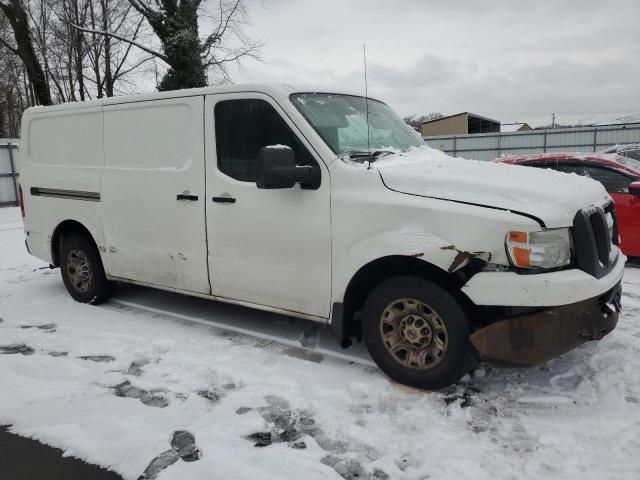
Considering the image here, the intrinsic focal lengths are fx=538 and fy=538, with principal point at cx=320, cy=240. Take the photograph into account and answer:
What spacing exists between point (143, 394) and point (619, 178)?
643 cm

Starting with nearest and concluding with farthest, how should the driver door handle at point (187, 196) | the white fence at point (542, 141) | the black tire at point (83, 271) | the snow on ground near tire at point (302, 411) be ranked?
the snow on ground near tire at point (302, 411) → the driver door handle at point (187, 196) → the black tire at point (83, 271) → the white fence at point (542, 141)

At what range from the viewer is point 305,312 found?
4.04 metres

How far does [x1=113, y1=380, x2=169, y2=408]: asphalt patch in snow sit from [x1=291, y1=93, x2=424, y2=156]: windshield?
205 centimetres

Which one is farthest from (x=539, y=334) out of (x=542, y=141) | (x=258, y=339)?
(x=542, y=141)

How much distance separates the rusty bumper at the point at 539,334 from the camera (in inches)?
124

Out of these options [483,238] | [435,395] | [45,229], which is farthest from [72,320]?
[483,238]

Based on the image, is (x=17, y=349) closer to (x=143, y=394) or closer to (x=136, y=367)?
(x=136, y=367)

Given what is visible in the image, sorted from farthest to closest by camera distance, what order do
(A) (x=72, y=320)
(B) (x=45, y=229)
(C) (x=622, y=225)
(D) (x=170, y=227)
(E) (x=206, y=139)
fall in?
(C) (x=622, y=225)
(B) (x=45, y=229)
(A) (x=72, y=320)
(D) (x=170, y=227)
(E) (x=206, y=139)

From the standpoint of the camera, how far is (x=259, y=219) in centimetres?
411

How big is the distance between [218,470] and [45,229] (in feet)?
13.9

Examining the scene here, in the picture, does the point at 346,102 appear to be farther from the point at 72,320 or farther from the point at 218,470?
the point at 72,320

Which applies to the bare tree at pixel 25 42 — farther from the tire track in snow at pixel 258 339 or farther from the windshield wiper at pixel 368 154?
the windshield wiper at pixel 368 154

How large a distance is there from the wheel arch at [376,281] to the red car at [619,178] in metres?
4.35

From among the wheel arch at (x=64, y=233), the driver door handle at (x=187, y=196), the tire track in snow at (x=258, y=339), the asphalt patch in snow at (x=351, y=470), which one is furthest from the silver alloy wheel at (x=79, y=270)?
the asphalt patch in snow at (x=351, y=470)
